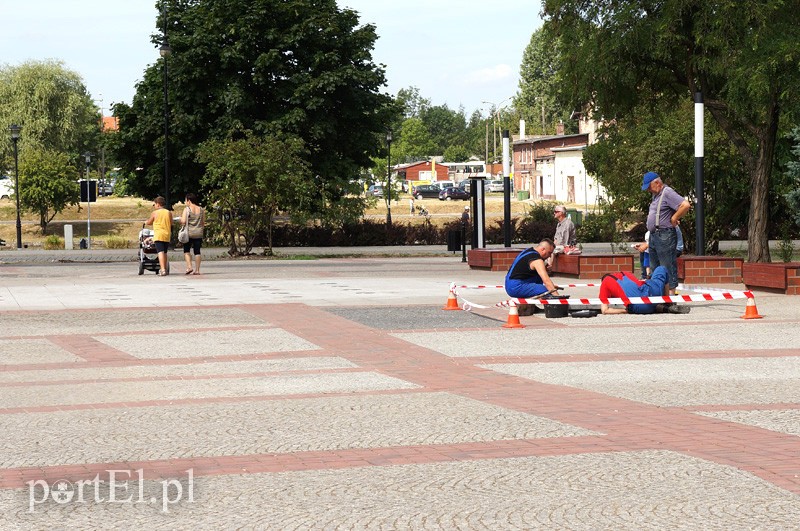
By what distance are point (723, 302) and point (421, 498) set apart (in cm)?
1251

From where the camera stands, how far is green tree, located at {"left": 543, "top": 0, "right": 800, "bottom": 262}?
77.7 feet


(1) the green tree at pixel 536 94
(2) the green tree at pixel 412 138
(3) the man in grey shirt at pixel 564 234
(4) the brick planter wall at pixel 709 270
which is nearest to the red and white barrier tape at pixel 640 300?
(4) the brick planter wall at pixel 709 270

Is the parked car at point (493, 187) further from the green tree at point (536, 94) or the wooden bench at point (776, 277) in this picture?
the wooden bench at point (776, 277)

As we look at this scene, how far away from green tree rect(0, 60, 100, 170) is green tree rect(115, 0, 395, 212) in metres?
34.2

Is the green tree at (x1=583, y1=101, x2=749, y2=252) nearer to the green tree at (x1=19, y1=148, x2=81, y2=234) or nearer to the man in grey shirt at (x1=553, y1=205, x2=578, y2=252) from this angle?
the man in grey shirt at (x1=553, y1=205, x2=578, y2=252)

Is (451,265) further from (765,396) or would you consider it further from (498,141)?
(498,141)

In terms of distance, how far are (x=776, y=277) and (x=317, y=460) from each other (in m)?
13.6

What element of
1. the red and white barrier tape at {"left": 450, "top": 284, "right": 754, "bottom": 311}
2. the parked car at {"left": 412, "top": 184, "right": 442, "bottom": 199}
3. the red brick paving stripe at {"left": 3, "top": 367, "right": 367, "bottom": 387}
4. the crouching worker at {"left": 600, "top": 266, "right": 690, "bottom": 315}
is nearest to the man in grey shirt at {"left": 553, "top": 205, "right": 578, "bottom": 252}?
the red and white barrier tape at {"left": 450, "top": 284, "right": 754, "bottom": 311}

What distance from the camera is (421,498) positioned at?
624cm

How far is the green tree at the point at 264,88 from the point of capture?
46.8 m

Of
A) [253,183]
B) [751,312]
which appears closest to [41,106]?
[253,183]

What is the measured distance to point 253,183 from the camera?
36.6 m

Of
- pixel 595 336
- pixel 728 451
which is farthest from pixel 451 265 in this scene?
pixel 728 451

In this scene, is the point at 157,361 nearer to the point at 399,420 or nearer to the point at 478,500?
the point at 399,420
